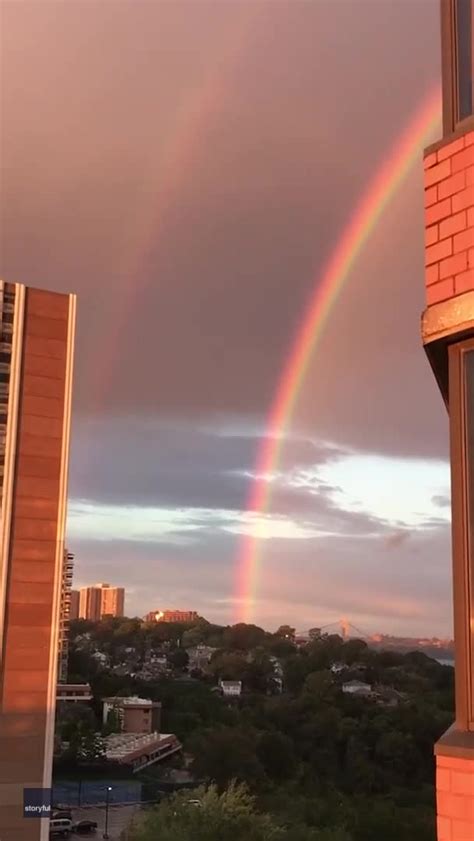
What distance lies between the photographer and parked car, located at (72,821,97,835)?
57.9 meters

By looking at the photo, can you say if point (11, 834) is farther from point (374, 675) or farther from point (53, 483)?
point (374, 675)

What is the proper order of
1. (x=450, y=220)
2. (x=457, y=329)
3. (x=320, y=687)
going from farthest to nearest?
(x=320, y=687), (x=450, y=220), (x=457, y=329)

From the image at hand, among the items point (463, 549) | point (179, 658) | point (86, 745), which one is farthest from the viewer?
point (179, 658)

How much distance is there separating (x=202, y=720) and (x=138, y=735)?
507cm

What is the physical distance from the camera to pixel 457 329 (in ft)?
9.29

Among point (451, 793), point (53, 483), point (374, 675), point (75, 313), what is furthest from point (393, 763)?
point (451, 793)

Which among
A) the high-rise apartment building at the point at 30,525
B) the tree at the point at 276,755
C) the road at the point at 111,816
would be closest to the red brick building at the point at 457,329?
the high-rise apartment building at the point at 30,525

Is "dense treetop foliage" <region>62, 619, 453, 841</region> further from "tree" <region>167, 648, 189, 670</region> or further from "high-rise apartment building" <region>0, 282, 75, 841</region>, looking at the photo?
"high-rise apartment building" <region>0, 282, 75, 841</region>

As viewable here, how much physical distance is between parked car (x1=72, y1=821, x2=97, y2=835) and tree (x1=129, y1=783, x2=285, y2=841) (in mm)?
16961

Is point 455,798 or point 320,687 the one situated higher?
point 455,798

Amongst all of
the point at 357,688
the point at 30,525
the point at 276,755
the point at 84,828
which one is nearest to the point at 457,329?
the point at 30,525

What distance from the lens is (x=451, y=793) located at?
8.36 ft

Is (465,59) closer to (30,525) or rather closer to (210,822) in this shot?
(30,525)

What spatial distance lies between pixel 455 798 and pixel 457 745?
0.15 meters
